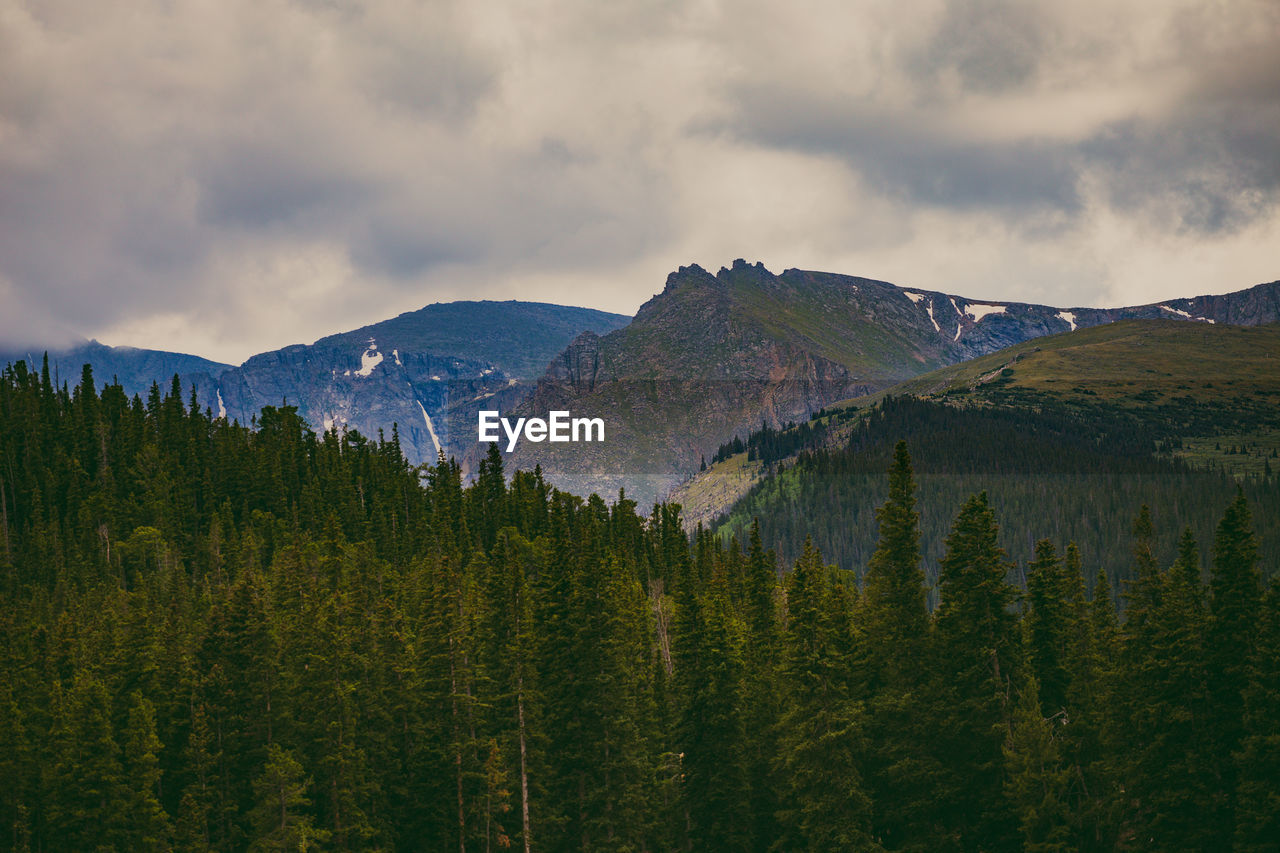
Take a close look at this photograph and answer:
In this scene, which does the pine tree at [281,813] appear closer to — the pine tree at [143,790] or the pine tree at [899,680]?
the pine tree at [143,790]

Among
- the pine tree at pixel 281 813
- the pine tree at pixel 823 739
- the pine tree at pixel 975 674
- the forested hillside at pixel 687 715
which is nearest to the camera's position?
the forested hillside at pixel 687 715

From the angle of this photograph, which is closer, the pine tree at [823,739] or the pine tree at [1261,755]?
the pine tree at [1261,755]

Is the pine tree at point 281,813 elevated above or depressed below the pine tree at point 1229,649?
below

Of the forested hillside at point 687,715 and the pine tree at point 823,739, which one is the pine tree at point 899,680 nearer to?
the forested hillside at point 687,715

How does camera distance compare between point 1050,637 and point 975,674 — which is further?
point 1050,637

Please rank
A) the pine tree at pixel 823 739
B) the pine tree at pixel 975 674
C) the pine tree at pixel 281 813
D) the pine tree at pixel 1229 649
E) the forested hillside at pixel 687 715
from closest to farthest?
the pine tree at pixel 1229 649 → the forested hillside at pixel 687 715 → the pine tree at pixel 975 674 → the pine tree at pixel 823 739 → the pine tree at pixel 281 813

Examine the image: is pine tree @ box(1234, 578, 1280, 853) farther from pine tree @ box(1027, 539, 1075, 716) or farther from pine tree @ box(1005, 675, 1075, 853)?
pine tree @ box(1027, 539, 1075, 716)

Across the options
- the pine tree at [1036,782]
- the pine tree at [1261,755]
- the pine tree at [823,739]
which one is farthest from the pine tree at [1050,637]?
the pine tree at [1261,755]

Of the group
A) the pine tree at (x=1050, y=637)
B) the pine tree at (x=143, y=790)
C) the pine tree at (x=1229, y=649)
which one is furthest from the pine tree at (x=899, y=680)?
the pine tree at (x=143, y=790)

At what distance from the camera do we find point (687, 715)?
6938 centimetres

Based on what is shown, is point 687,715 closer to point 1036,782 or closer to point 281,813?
Result: point 1036,782

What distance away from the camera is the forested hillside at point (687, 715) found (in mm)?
53844

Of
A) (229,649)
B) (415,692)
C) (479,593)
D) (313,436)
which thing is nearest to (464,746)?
(415,692)

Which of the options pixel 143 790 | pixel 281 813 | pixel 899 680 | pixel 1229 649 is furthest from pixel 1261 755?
pixel 143 790
